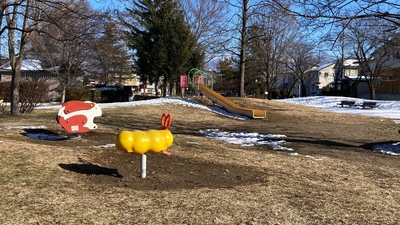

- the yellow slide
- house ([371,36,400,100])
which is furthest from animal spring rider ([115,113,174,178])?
house ([371,36,400,100])

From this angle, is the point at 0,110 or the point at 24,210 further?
the point at 0,110

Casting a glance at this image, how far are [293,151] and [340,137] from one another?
3575 mm

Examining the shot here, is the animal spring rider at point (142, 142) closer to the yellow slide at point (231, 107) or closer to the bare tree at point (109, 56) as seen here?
the bare tree at point (109, 56)

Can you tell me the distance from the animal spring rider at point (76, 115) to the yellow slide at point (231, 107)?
1127cm

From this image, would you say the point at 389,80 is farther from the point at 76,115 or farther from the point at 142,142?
the point at 142,142

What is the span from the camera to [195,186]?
222 inches

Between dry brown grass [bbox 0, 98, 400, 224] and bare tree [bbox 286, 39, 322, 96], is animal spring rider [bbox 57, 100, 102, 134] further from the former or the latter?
bare tree [bbox 286, 39, 322, 96]

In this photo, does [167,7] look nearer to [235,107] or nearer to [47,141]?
[235,107]

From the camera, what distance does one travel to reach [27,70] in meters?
43.8

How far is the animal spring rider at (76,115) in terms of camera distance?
349 inches

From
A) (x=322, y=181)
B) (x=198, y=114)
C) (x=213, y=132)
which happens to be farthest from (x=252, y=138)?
(x=198, y=114)

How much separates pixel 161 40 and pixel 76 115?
22.5 meters

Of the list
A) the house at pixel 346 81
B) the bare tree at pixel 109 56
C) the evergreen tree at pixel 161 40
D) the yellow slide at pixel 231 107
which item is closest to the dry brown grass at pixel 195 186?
the bare tree at pixel 109 56

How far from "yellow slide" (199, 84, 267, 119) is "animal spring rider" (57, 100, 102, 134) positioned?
11.3m
